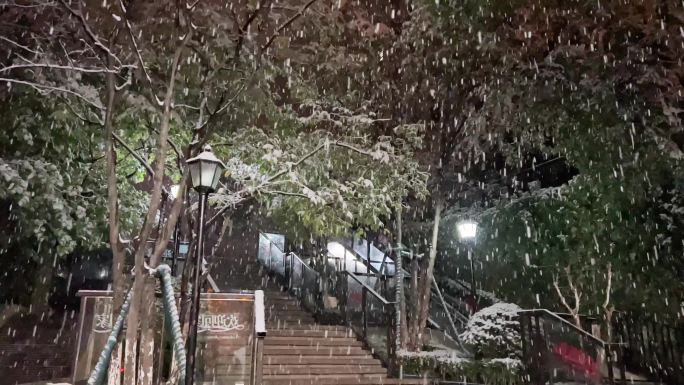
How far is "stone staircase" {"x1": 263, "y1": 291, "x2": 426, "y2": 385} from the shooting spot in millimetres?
9766

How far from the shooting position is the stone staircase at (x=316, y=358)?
9766mm

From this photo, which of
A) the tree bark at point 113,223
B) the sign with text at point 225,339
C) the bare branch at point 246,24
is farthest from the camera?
the sign with text at point 225,339

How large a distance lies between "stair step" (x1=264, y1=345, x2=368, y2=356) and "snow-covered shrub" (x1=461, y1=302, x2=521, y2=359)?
97.0 inches

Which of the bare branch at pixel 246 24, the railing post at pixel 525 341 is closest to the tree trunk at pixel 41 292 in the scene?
the bare branch at pixel 246 24

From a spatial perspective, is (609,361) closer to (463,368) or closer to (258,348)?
(463,368)

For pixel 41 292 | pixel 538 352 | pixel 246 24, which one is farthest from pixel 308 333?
pixel 41 292

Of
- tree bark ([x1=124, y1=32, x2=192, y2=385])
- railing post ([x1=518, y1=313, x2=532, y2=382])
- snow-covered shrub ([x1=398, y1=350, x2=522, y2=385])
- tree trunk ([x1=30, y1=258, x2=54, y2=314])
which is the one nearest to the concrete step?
snow-covered shrub ([x1=398, y1=350, x2=522, y2=385])

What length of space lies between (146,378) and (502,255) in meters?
13.2

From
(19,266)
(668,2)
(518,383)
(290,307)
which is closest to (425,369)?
(518,383)

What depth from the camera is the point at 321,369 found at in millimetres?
10203

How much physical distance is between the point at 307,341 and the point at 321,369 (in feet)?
3.30

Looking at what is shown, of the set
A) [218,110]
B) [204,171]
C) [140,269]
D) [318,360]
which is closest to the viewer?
[140,269]

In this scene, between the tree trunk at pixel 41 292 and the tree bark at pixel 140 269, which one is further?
the tree trunk at pixel 41 292

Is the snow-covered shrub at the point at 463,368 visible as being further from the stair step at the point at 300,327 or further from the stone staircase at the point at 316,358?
the stair step at the point at 300,327
